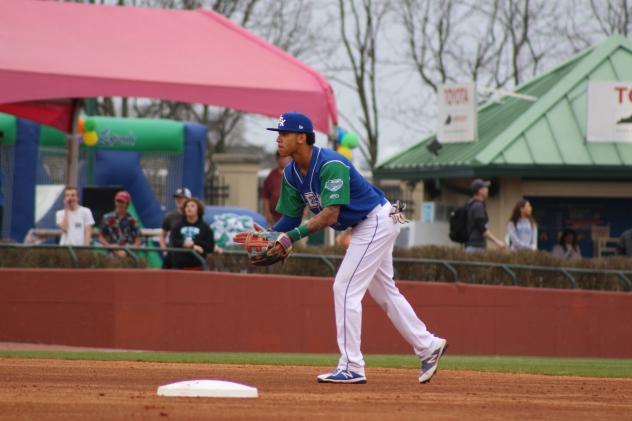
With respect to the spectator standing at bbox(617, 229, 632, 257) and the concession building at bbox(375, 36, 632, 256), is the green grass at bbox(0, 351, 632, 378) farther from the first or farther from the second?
the concession building at bbox(375, 36, 632, 256)

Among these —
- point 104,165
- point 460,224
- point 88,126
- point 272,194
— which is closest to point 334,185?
point 272,194

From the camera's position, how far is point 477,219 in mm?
17891

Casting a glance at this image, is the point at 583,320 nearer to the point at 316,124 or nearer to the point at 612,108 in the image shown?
the point at 316,124

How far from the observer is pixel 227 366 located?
12062 millimetres

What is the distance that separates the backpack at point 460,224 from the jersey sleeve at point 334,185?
342 inches

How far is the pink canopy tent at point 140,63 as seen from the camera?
1627 cm

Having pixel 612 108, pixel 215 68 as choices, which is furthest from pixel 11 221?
pixel 612 108

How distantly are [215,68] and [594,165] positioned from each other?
10.7 meters

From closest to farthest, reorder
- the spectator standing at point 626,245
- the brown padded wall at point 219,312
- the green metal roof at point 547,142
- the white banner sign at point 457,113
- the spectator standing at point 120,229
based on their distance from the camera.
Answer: the brown padded wall at point 219,312, the spectator standing at point 120,229, the spectator standing at point 626,245, the green metal roof at point 547,142, the white banner sign at point 457,113

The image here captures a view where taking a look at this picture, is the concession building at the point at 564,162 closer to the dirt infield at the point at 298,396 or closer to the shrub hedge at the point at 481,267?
the shrub hedge at the point at 481,267

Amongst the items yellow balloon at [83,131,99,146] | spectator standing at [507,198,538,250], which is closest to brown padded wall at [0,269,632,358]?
spectator standing at [507,198,538,250]

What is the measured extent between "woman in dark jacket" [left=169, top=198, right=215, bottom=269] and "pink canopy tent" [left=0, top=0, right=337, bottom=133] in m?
1.36

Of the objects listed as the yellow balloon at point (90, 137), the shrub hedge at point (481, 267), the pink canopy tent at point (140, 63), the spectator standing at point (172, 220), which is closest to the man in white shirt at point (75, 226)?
the spectator standing at point (172, 220)

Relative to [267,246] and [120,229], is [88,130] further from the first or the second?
[267,246]
